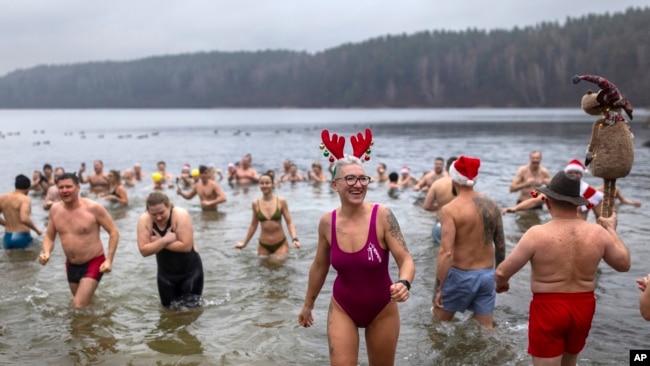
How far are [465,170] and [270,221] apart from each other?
4.58 m

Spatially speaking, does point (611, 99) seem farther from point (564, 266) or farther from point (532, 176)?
point (532, 176)

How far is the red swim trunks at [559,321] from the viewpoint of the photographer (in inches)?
164

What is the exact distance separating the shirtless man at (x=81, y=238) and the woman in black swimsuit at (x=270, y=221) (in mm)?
2403

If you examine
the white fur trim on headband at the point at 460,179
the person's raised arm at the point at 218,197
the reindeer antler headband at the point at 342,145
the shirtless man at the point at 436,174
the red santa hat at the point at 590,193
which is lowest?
the person's raised arm at the point at 218,197

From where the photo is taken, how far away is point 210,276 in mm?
9750

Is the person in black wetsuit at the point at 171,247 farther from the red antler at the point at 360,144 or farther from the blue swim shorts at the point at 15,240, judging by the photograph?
the blue swim shorts at the point at 15,240

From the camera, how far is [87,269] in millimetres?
7066

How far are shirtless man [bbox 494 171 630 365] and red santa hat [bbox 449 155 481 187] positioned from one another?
1460mm

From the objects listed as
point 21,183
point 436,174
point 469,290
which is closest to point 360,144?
point 469,290

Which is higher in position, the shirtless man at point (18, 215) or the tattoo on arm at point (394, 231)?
the tattoo on arm at point (394, 231)

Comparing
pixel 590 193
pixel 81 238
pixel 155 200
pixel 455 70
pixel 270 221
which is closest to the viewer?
pixel 155 200

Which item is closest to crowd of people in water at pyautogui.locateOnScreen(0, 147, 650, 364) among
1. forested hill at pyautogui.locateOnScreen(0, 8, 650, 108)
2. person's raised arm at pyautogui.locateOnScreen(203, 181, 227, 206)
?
person's raised arm at pyautogui.locateOnScreen(203, 181, 227, 206)

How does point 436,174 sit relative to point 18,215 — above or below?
above

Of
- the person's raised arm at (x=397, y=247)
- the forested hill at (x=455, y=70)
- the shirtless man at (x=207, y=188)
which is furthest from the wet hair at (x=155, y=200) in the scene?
the forested hill at (x=455, y=70)
